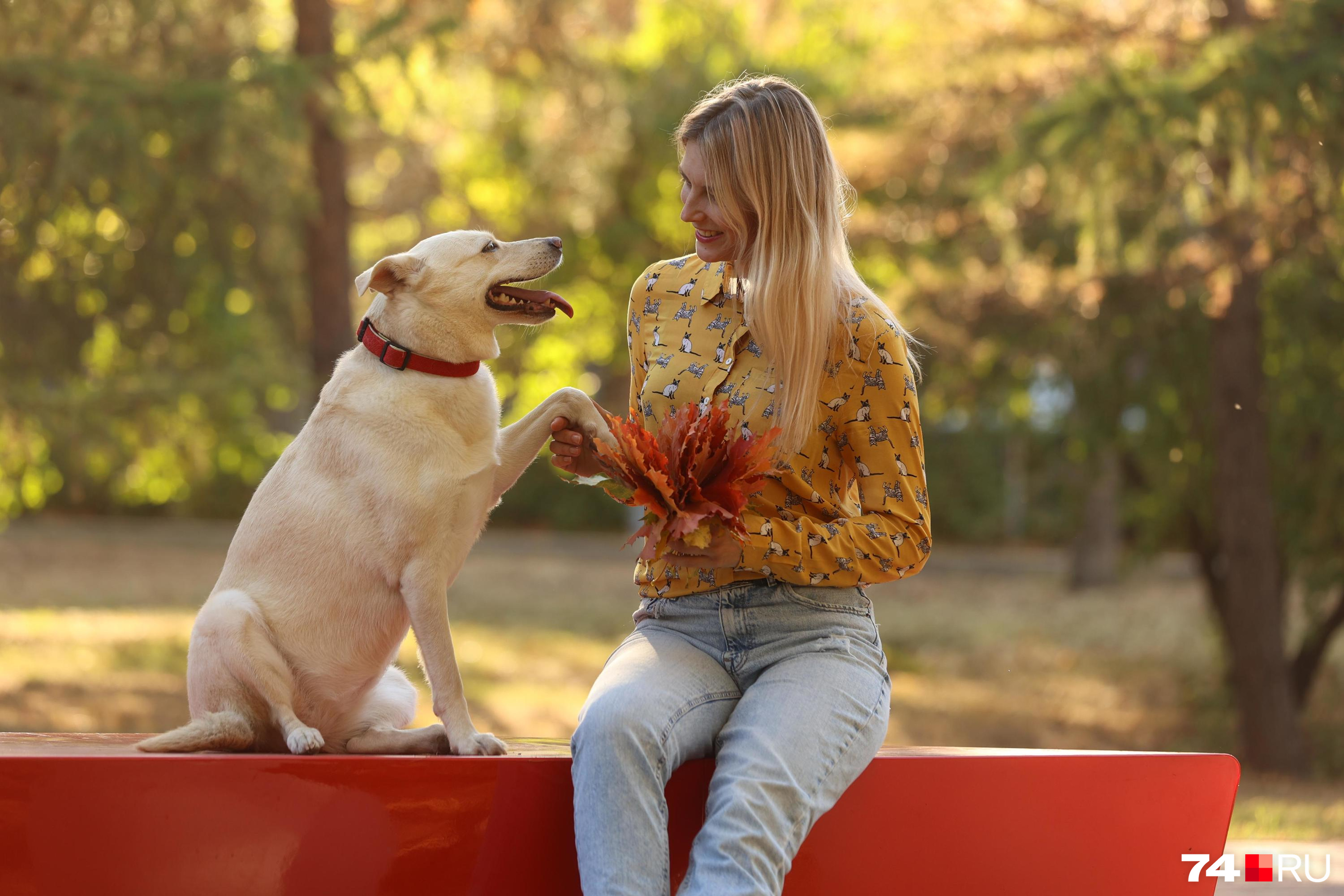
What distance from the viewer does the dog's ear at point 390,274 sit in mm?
2859

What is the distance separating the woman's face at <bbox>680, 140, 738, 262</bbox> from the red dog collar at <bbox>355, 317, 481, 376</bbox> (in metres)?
0.62

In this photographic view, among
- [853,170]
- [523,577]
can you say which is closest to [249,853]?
[853,170]

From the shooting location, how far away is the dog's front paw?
2.78 metres

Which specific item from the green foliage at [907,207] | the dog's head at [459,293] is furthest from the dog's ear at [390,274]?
the green foliage at [907,207]

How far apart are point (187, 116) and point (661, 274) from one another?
542cm

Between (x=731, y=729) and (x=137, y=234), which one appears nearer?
(x=731, y=729)

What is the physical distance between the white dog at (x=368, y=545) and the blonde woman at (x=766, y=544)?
0.30 metres

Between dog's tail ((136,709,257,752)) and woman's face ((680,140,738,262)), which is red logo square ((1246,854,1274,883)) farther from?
dog's tail ((136,709,257,752))

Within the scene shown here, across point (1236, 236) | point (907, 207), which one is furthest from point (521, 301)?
point (907, 207)

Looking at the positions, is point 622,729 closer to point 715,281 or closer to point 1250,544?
point 715,281

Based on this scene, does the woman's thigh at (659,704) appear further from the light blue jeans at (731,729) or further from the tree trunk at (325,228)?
the tree trunk at (325,228)

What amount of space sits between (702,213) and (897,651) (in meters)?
10.2

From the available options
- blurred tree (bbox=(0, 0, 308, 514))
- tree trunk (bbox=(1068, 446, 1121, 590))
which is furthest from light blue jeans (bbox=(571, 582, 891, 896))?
tree trunk (bbox=(1068, 446, 1121, 590))

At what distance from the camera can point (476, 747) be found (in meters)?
2.79
